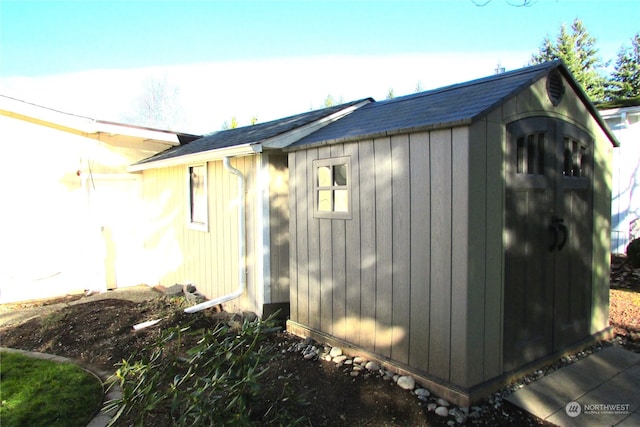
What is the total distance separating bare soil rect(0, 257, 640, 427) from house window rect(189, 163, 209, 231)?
4.49 ft

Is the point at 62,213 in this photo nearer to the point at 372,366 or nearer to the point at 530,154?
the point at 372,366

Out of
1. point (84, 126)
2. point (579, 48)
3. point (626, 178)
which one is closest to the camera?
point (84, 126)

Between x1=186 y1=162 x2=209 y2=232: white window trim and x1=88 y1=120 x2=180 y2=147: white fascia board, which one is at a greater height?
x1=88 y1=120 x2=180 y2=147: white fascia board

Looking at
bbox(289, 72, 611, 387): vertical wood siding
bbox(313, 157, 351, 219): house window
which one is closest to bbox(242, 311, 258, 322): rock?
bbox(289, 72, 611, 387): vertical wood siding

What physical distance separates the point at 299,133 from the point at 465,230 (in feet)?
9.23

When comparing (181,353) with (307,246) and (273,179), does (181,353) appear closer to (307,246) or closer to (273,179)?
(307,246)

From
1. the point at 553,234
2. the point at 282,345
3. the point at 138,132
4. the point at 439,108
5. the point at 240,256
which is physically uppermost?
the point at 138,132

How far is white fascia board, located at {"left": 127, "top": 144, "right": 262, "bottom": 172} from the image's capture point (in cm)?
506

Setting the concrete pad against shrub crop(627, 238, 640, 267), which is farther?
shrub crop(627, 238, 640, 267)

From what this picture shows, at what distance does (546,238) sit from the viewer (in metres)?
3.72

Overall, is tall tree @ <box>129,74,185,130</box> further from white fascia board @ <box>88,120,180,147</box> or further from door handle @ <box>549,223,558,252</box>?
door handle @ <box>549,223,558,252</box>

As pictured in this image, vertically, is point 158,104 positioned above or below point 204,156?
above

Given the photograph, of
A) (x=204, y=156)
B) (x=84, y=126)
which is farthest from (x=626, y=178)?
(x=84, y=126)

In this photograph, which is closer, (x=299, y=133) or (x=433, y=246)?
(x=433, y=246)
